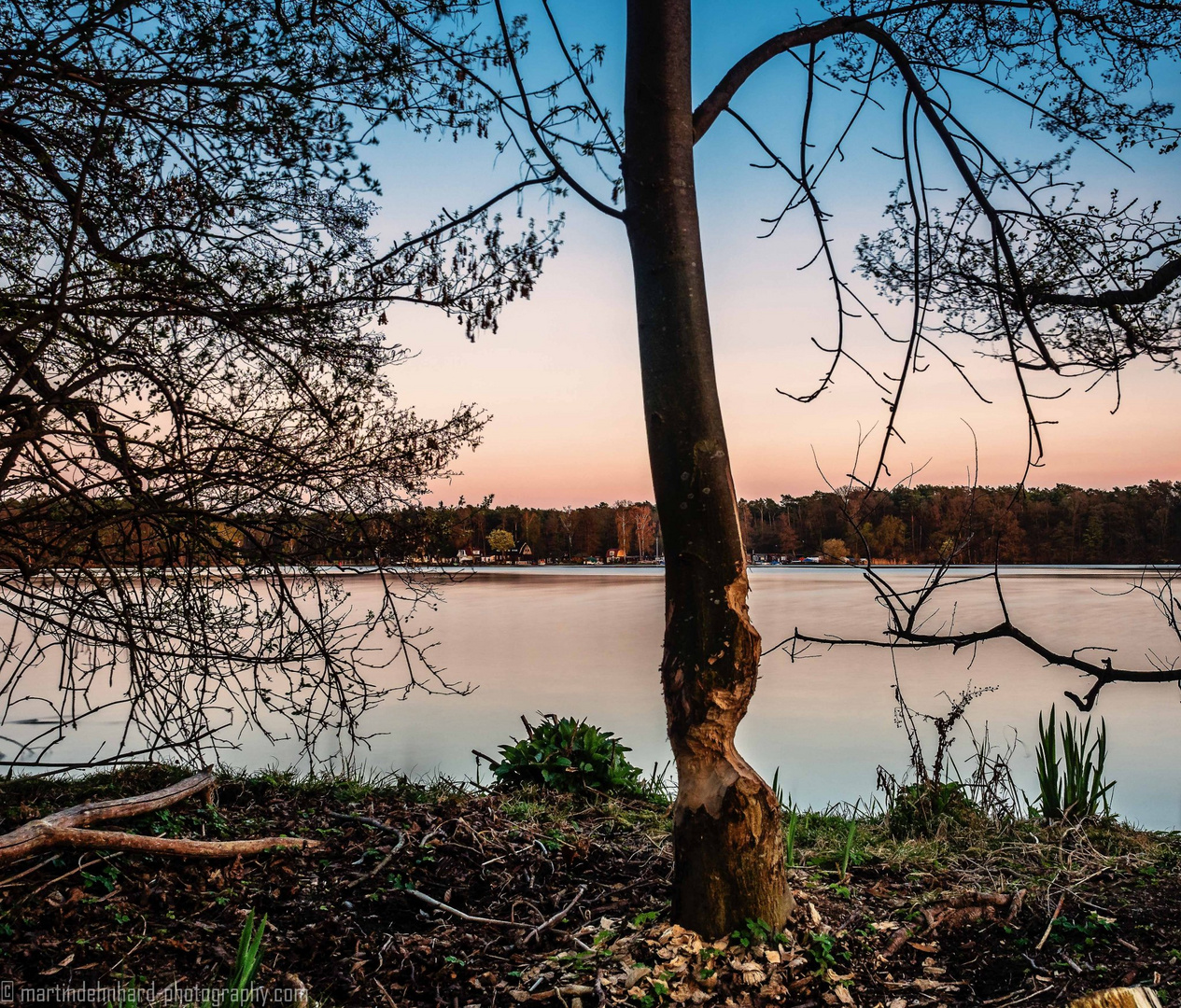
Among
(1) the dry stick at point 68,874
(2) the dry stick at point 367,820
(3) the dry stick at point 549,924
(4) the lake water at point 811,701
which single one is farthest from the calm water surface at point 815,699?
(1) the dry stick at point 68,874

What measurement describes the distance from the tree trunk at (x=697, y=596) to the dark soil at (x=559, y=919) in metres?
0.18

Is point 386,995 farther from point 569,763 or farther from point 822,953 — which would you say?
point 569,763

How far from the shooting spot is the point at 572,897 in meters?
3.05

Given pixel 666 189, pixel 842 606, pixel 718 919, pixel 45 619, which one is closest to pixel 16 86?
pixel 45 619

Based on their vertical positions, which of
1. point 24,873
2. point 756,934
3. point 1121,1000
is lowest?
point 756,934

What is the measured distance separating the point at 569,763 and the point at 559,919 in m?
1.91

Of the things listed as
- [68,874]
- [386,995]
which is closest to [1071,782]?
[386,995]

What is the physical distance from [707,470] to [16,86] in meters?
3.08

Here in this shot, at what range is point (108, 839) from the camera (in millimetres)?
3113

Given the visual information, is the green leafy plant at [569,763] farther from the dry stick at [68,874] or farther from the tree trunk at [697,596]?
the dry stick at [68,874]

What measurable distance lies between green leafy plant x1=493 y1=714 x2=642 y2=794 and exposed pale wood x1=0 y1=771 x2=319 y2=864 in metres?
1.62

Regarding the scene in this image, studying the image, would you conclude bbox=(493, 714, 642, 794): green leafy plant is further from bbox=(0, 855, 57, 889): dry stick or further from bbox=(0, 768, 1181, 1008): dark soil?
bbox=(0, 855, 57, 889): dry stick

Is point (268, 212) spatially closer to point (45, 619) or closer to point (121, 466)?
point (121, 466)

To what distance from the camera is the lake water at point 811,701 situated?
640 cm
